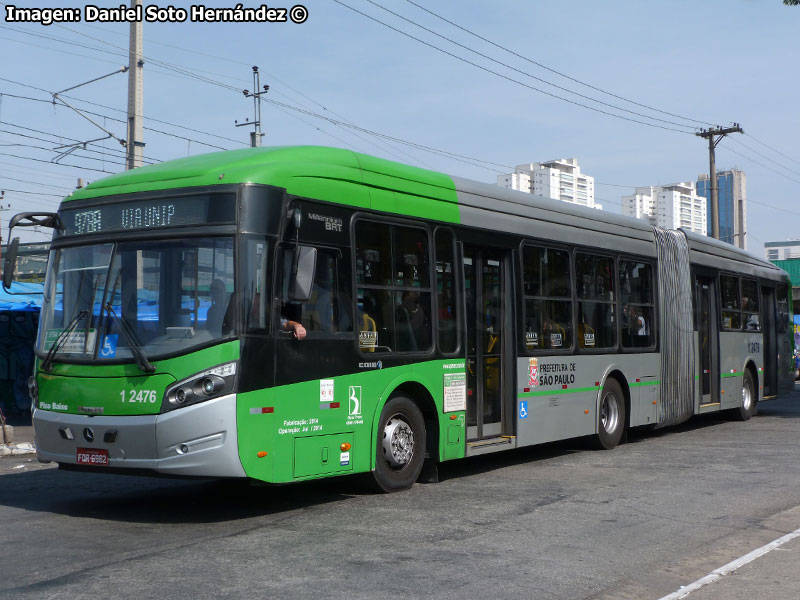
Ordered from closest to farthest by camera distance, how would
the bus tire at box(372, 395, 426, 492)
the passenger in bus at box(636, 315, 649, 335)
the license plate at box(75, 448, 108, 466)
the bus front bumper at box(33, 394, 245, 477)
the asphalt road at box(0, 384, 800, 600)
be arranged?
the asphalt road at box(0, 384, 800, 600)
the bus front bumper at box(33, 394, 245, 477)
the license plate at box(75, 448, 108, 466)
the bus tire at box(372, 395, 426, 492)
the passenger in bus at box(636, 315, 649, 335)

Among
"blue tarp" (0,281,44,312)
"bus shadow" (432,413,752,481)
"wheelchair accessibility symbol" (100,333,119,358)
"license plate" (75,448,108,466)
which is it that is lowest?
"bus shadow" (432,413,752,481)

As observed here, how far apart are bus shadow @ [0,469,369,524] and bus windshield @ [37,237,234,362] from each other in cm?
147

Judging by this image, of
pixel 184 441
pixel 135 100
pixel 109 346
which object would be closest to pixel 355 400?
pixel 184 441

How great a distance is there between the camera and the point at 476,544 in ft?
23.3

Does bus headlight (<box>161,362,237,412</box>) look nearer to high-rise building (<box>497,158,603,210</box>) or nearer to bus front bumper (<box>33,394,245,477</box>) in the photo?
bus front bumper (<box>33,394,245,477</box>)

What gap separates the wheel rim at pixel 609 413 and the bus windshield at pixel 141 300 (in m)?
7.19

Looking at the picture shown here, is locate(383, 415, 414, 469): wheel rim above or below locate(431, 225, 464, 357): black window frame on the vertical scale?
below

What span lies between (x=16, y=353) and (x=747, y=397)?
13.9m

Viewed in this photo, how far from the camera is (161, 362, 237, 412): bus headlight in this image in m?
7.62

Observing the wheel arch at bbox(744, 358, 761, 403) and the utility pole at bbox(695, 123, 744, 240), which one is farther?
the utility pole at bbox(695, 123, 744, 240)

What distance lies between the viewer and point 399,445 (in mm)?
9492

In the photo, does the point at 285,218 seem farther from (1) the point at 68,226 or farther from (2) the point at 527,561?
(2) the point at 527,561

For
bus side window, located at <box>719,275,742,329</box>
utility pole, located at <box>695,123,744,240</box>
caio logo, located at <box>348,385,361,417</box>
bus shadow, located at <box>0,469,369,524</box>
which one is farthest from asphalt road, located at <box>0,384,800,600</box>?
utility pole, located at <box>695,123,744,240</box>

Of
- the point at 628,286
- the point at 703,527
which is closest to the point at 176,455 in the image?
the point at 703,527
